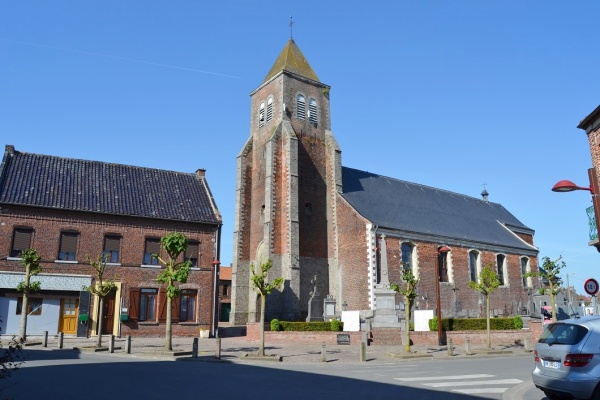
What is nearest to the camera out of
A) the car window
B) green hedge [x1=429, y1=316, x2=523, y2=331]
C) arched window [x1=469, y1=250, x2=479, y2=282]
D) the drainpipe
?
the car window

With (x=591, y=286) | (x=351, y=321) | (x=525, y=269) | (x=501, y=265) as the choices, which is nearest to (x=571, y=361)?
(x=591, y=286)

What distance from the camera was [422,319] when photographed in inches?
998

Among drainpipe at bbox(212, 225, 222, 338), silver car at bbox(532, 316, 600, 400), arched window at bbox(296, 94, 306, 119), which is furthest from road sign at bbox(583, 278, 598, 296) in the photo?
arched window at bbox(296, 94, 306, 119)

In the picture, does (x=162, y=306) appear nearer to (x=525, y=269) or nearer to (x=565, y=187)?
(x=565, y=187)

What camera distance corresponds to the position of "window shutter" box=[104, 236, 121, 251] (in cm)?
2606

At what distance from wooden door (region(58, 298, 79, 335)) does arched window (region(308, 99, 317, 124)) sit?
67.3 ft

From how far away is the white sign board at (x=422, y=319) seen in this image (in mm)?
25125

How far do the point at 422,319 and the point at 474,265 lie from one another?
14.7m

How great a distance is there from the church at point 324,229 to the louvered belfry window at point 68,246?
11.2 m

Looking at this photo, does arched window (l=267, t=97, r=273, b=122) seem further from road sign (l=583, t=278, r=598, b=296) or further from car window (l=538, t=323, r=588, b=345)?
car window (l=538, t=323, r=588, b=345)

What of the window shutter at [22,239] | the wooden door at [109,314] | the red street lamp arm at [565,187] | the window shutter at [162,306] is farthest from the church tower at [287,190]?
the red street lamp arm at [565,187]

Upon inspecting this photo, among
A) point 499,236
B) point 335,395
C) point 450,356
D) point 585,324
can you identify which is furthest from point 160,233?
point 499,236

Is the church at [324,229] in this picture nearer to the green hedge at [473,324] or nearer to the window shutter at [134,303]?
the green hedge at [473,324]

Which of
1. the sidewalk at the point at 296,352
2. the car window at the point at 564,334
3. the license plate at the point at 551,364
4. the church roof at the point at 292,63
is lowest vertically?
the sidewalk at the point at 296,352
